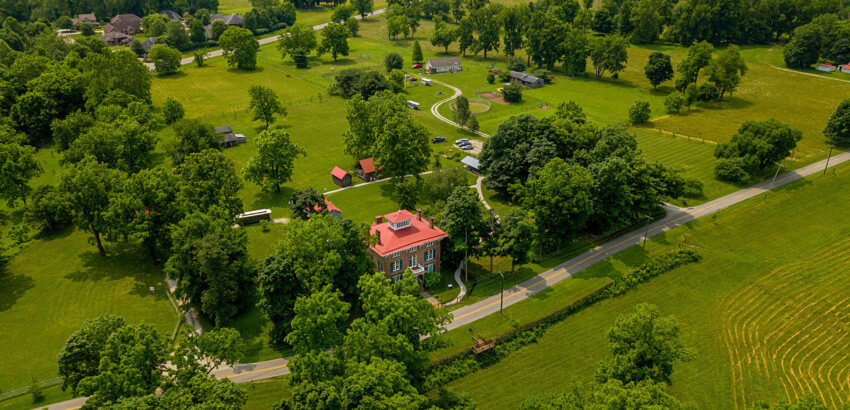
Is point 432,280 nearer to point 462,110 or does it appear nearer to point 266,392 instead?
point 266,392

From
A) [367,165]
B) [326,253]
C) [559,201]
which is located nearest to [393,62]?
[367,165]

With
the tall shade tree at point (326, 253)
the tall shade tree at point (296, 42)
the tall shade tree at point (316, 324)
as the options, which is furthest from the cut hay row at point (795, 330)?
the tall shade tree at point (296, 42)

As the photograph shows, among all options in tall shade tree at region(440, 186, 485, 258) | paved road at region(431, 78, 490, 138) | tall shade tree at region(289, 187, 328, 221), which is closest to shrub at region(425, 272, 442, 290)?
tall shade tree at region(440, 186, 485, 258)

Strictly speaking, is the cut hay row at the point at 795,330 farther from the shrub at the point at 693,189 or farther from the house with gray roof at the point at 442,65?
the house with gray roof at the point at 442,65

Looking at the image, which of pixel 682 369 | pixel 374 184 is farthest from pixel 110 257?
pixel 682 369

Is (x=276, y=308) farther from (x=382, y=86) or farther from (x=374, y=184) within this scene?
(x=382, y=86)
